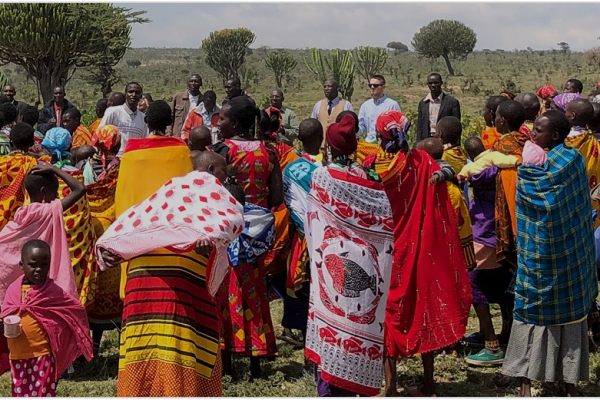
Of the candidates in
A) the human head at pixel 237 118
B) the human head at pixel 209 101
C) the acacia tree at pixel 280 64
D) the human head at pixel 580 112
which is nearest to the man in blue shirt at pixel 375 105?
the human head at pixel 209 101

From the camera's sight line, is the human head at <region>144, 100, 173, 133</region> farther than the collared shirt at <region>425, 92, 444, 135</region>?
No

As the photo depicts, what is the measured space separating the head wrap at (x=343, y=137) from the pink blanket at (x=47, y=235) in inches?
75.3

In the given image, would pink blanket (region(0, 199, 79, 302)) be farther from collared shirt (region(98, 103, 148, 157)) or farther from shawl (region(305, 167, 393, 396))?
collared shirt (region(98, 103, 148, 157))

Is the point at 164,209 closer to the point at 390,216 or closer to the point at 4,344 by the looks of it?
the point at 390,216

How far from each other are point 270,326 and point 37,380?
1.75 meters

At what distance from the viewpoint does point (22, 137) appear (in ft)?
19.8

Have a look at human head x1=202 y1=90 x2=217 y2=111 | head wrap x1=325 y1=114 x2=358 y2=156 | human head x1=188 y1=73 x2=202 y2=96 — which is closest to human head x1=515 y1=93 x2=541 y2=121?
head wrap x1=325 y1=114 x2=358 y2=156

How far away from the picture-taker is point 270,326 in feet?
19.5

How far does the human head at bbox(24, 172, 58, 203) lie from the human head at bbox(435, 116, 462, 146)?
2.86 metres

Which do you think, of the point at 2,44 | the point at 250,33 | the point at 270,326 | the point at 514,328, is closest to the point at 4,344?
the point at 270,326

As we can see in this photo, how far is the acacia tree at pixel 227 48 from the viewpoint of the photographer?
5459 centimetres

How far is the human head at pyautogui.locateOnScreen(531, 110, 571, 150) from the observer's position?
16.9ft

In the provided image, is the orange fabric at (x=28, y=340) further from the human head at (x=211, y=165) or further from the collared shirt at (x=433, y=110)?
the collared shirt at (x=433, y=110)

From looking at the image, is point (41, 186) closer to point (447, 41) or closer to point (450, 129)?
point (450, 129)
